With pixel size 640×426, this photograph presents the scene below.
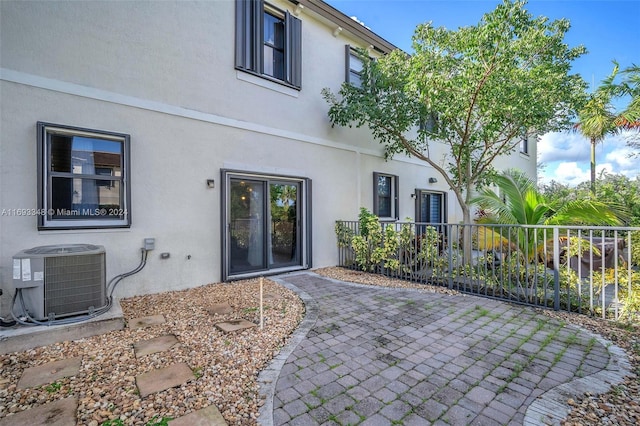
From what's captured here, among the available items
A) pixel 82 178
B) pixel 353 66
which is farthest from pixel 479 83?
pixel 82 178

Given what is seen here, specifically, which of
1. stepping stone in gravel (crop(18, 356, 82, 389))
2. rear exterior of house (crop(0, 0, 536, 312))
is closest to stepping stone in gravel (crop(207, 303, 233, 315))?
rear exterior of house (crop(0, 0, 536, 312))

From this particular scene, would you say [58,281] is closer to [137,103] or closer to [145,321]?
[145,321]

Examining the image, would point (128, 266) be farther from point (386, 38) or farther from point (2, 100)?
point (386, 38)

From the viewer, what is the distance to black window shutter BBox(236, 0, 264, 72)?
6004 mm

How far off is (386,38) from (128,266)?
8729mm

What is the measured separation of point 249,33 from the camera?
614cm

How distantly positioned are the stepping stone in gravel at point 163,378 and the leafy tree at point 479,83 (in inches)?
228

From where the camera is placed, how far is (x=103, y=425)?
6.39 ft

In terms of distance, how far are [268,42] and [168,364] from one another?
6451 mm

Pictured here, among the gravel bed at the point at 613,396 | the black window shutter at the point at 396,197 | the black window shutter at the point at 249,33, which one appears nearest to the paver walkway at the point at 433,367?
the gravel bed at the point at 613,396

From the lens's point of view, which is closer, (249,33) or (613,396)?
(613,396)

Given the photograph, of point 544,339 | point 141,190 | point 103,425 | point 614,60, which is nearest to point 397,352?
point 544,339

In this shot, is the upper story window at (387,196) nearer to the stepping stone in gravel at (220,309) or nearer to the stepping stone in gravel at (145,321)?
the stepping stone in gravel at (220,309)

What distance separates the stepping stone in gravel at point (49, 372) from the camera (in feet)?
8.15
